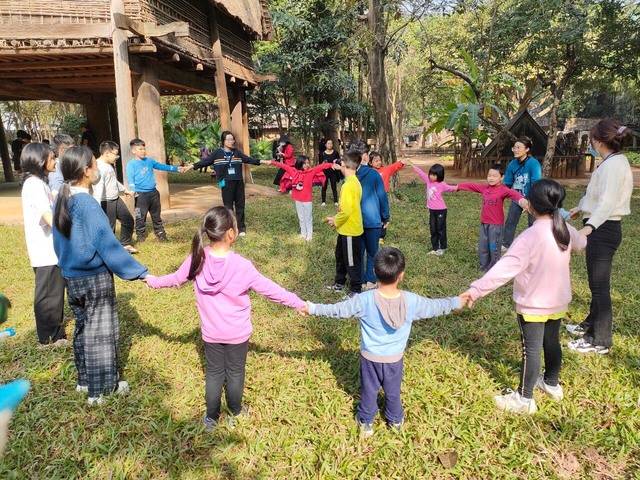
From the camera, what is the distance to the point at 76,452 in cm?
270

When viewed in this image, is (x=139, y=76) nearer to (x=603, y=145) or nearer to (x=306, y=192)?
(x=306, y=192)

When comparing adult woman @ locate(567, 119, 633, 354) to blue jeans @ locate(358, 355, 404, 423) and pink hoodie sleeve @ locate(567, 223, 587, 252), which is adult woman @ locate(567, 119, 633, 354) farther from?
→ blue jeans @ locate(358, 355, 404, 423)

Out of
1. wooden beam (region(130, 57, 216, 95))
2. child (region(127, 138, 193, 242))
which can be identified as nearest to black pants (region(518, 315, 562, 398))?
child (region(127, 138, 193, 242))

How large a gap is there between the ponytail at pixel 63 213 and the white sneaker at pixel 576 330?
4243mm

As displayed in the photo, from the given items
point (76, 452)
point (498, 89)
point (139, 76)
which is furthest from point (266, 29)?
point (498, 89)

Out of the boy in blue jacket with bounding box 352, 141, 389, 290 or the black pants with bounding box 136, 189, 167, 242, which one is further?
the black pants with bounding box 136, 189, 167, 242

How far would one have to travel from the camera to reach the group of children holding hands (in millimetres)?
2637

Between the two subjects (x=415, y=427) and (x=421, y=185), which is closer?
(x=415, y=427)

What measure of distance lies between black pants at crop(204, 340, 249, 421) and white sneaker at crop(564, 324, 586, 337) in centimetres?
308

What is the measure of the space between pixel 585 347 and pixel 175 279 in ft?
11.1

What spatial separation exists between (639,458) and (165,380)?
3229 millimetres

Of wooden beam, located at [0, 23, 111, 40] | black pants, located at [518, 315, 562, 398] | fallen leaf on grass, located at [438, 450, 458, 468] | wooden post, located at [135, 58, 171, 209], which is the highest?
wooden beam, located at [0, 23, 111, 40]

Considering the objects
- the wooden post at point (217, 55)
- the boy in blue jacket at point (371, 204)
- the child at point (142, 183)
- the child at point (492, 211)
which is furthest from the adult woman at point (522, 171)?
the wooden post at point (217, 55)

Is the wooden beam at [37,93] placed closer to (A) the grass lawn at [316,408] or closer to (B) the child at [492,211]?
(A) the grass lawn at [316,408]
